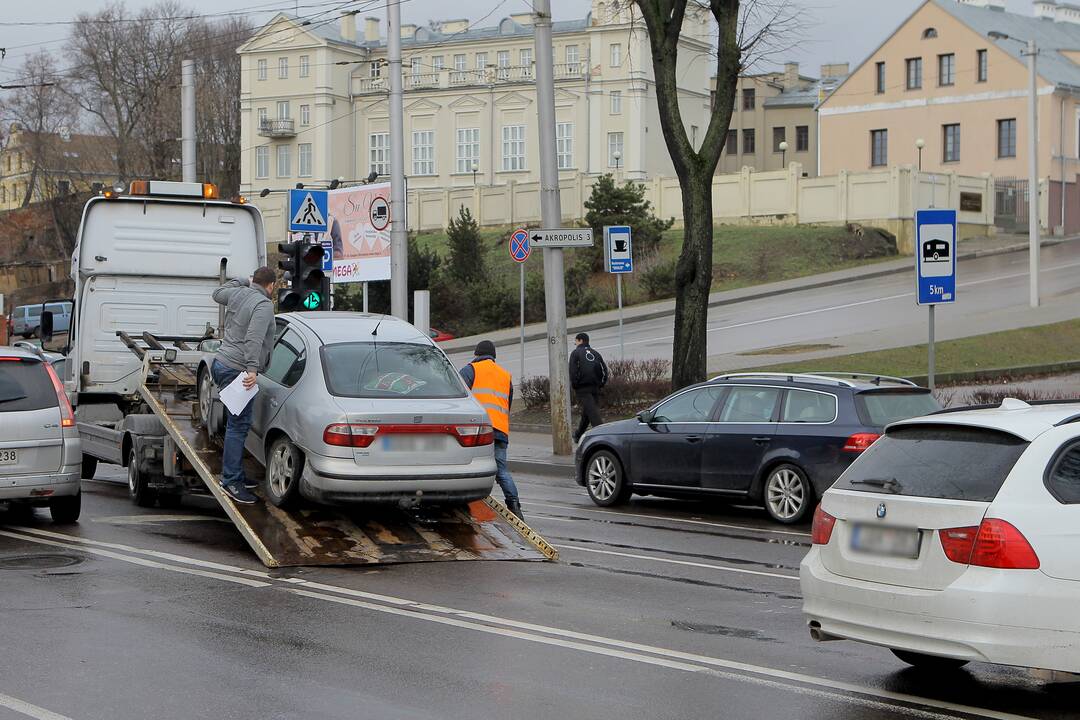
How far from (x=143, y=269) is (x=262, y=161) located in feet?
258

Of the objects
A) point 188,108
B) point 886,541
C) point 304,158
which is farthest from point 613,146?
point 886,541

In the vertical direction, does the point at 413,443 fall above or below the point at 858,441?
above

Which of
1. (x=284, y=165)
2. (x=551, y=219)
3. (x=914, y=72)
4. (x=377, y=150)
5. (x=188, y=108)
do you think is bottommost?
(x=551, y=219)

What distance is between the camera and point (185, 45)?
74.8 meters

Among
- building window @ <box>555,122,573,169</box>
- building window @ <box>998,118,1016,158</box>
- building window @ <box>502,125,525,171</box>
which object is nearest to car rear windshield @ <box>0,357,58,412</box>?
building window @ <box>998,118,1016,158</box>

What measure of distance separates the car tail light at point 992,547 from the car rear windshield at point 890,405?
758cm

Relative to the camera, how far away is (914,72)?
71.7 m

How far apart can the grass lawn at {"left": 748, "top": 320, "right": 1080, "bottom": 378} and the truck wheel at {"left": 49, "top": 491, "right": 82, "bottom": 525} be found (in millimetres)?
18519

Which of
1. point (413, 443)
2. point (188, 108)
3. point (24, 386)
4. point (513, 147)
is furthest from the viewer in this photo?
point (513, 147)

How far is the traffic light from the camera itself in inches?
719

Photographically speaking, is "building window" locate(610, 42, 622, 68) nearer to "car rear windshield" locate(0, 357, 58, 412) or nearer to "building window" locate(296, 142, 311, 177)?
"building window" locate(296, 142, 311, 177)

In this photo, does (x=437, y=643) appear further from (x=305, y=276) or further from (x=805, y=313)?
(x=805, y=313)

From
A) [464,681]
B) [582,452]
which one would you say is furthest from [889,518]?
[582,452]

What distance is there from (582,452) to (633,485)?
2.84 feet
